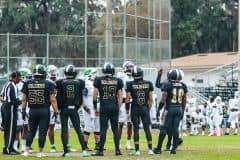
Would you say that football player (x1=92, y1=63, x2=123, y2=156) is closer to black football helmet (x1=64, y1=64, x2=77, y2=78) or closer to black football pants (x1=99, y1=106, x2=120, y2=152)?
black football pants (x1=99, y1=106, x2=120, y2=152)

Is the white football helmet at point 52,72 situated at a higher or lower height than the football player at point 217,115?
higher

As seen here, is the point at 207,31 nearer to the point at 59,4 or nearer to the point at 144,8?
the point at 59,4

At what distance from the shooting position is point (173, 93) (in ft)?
71.8

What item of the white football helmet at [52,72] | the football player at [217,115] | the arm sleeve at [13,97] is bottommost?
the football player at [217,115]

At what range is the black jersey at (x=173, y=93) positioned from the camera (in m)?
21.9

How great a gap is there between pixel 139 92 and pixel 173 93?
0.98m

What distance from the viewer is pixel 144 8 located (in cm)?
4684

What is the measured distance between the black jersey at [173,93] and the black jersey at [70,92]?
2489 millimetres

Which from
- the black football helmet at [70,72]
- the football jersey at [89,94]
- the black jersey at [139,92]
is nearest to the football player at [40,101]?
the black football helmet at [70,72]

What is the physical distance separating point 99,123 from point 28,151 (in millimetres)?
2115

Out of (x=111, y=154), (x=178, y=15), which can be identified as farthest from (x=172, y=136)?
(x=178, y=15)

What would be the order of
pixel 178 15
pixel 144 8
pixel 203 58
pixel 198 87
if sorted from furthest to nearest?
pixel 178 15
pixel 203 58
pixel 198 87
pixel 144 8

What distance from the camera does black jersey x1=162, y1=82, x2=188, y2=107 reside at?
71.7 feet

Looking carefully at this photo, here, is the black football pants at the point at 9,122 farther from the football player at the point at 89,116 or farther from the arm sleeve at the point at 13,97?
the football player at the point at 89,116
